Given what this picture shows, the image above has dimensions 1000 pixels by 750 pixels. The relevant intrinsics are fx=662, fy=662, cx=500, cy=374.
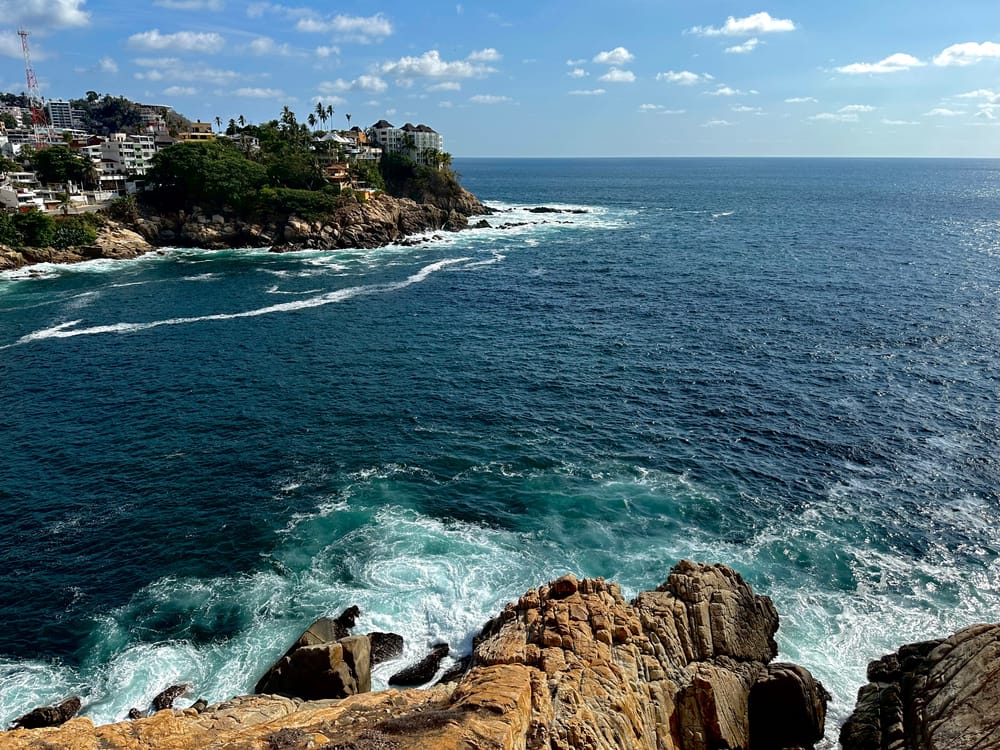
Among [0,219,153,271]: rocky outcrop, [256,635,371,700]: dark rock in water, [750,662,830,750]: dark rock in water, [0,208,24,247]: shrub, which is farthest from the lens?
[0,208,24,247]: shrub

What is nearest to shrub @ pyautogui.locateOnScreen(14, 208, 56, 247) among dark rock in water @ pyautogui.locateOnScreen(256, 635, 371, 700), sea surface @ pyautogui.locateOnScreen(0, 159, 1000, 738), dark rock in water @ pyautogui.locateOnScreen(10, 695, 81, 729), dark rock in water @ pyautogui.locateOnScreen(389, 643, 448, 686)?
sea surface @ pyautogui.locateOnScreen(0, 159, 1000, 738)

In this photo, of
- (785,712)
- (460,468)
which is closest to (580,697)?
(785,712)

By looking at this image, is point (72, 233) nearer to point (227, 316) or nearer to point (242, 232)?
point (242, 232)

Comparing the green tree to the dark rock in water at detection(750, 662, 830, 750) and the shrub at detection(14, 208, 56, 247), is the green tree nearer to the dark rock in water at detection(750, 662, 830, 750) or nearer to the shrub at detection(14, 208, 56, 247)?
the shrub at detection(14, 208, 56, 247)

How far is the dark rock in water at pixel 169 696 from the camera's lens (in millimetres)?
34500

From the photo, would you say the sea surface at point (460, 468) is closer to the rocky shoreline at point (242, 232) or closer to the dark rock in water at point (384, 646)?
the dark rock in water at point (384, 646)

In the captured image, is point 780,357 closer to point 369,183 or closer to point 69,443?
point 69,443

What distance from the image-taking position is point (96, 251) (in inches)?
5438

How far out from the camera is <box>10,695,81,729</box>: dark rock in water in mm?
32719

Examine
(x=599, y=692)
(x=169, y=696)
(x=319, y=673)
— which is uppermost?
(x=599, y=692)

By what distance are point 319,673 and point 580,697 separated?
47.1 feet

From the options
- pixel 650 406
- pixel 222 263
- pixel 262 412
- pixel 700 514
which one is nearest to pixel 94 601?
pixel 262 412

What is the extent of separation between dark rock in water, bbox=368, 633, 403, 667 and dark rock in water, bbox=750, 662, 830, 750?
1962cm

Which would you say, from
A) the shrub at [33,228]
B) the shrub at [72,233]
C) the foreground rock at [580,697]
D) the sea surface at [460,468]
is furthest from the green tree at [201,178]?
the foreground rock at [580,697]
